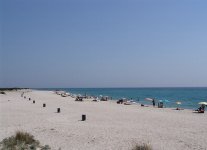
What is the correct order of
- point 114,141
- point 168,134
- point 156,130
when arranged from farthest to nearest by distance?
point 156,130
point 168,134
point 114,141

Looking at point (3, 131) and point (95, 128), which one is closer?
point (3, 131)

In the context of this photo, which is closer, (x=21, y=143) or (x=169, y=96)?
(x=21, y=143)

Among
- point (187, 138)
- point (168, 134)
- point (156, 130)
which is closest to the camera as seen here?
point (187, 138)

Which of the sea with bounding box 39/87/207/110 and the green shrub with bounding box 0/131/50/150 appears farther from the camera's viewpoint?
the sea with bounding box 39/87/207/110

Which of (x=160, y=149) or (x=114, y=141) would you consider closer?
(x=160, y=149)

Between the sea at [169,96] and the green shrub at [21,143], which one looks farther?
the sea at [169,96]

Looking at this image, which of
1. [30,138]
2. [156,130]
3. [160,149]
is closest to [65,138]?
[30,138]

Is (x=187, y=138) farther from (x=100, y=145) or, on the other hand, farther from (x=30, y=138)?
(x=30, y=138)

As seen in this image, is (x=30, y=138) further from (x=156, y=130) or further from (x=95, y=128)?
(x=156, y=130)

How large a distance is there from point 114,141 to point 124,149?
1.42 metres

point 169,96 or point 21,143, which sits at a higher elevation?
point 21,143

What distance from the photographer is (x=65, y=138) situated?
12.4m

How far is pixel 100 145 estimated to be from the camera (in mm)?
11227

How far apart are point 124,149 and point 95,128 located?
16.0ft
